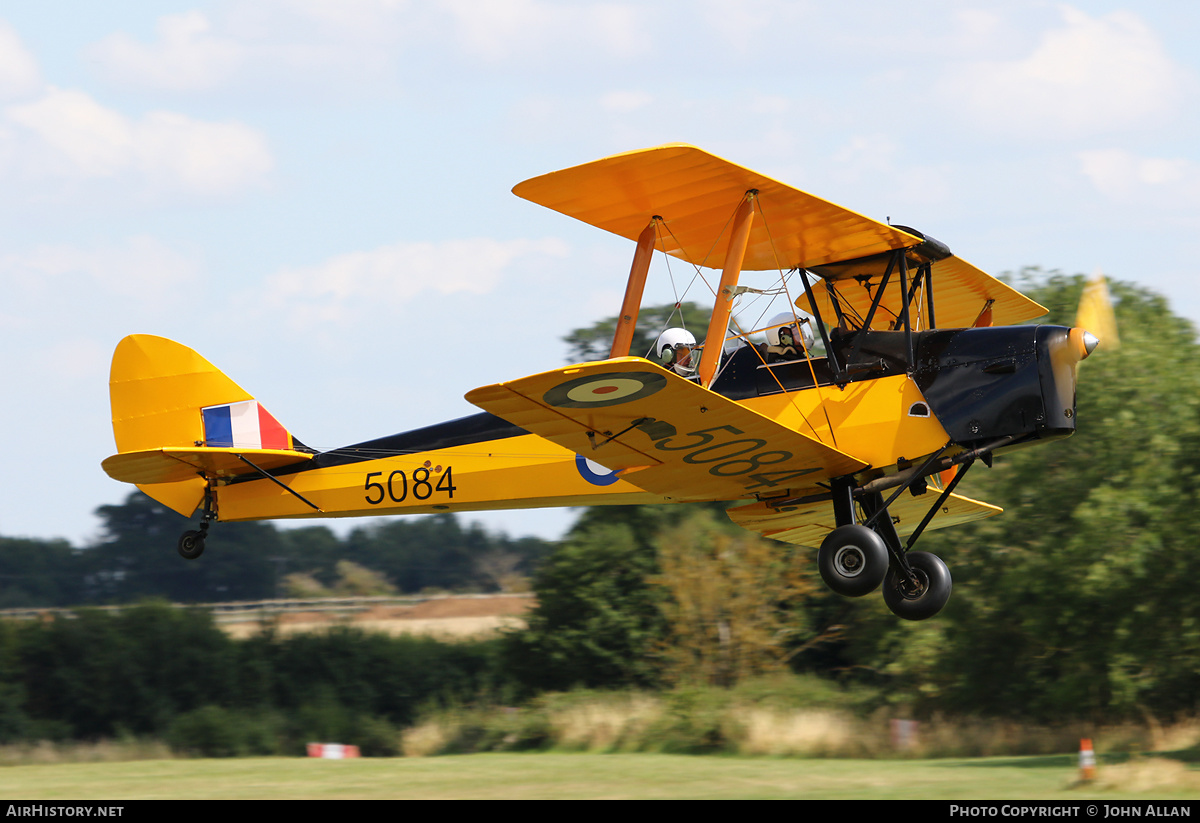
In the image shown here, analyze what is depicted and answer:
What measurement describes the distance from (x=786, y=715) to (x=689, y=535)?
503 cm

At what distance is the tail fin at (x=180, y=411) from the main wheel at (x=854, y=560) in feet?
16.3

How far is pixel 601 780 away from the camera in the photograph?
12.5 m

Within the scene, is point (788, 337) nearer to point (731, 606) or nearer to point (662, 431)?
point (662, 431)

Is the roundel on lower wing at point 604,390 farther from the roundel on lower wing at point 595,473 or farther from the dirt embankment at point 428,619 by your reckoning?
the dirt embankment at point 428,619

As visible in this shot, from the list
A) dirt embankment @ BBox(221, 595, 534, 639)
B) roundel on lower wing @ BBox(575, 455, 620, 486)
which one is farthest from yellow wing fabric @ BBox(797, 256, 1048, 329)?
dirt embankment @ BBox(221, 595, 534, 639)

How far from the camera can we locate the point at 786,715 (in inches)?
744

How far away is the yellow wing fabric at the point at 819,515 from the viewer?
974cm

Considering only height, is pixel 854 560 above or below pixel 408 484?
below

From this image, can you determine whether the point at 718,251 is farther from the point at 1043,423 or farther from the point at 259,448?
the point at 259,448

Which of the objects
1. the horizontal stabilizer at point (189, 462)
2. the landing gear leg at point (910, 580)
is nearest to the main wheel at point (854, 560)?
the landing gear leg at point (910, 580)

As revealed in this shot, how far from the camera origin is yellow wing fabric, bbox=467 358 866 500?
668 cm

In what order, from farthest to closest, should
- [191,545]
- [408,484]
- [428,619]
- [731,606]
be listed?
1. [428,619]
2. [731,606]
3. [191,545]
4. [408,484]

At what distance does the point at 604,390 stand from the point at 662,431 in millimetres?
920

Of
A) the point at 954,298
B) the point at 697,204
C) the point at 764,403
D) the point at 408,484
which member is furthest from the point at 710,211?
the point at 408,484
